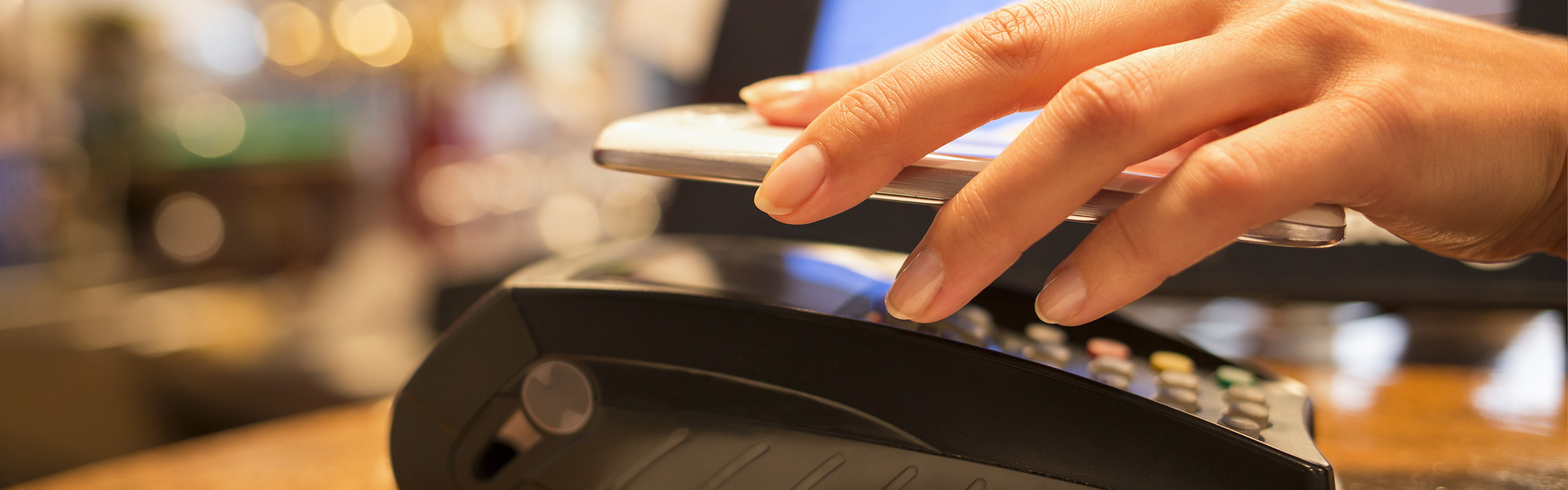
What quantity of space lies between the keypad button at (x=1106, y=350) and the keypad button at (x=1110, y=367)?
15 millimetres

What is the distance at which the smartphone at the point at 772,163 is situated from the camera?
0.24m

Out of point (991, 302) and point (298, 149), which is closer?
point (991, 302)

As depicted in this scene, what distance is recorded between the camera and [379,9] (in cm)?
157

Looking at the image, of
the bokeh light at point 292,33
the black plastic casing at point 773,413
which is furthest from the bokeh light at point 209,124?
the black plastic casing at point 773,413

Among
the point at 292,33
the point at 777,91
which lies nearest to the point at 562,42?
the point at 292,33

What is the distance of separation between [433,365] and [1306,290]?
68cm

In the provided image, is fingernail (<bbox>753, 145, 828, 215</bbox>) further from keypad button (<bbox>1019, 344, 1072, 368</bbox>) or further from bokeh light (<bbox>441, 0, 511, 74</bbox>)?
bokeh light (<bbox>441, 0, 511, 74</bbox>)

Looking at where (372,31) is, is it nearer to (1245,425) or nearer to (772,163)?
(772,163)

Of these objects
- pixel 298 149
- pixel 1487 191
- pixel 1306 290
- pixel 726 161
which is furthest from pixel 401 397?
pixel 298 149

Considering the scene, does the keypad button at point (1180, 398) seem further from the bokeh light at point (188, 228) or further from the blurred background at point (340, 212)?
the bokeh light at point (188, 228)

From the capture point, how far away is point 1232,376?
12.7 inches

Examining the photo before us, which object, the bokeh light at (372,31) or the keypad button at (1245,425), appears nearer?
the keypad button at (1245,425)

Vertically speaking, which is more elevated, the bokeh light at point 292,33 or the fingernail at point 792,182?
the fingernail at point 792,182

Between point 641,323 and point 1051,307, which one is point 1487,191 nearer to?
point 1051,307
